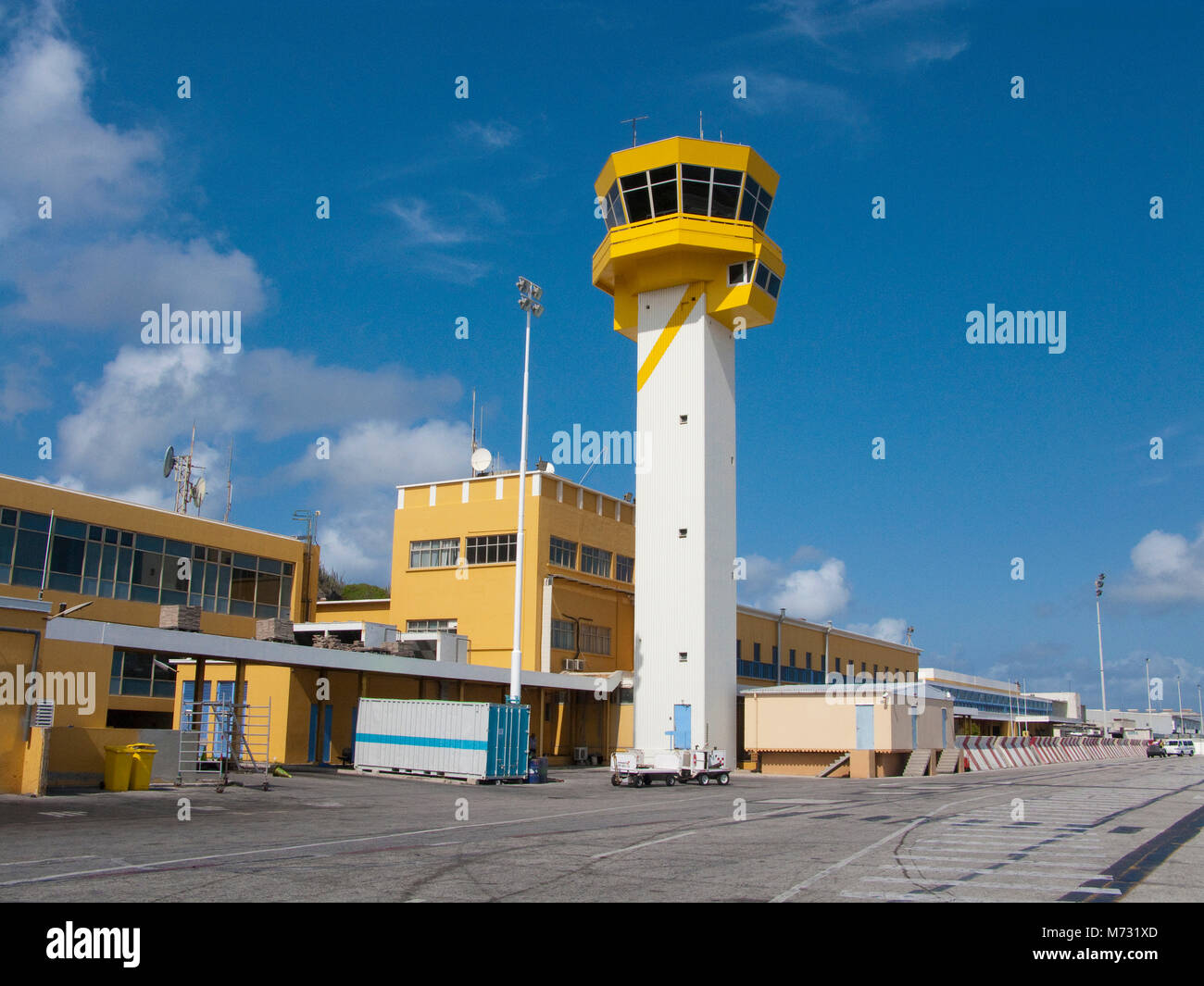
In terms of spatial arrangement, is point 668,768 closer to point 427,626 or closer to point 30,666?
point 427,626

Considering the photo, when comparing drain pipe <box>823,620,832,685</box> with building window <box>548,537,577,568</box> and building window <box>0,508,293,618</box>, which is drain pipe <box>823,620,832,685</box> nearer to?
building window <box>548,537,577,568</box>

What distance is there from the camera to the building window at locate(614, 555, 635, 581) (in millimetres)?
56969

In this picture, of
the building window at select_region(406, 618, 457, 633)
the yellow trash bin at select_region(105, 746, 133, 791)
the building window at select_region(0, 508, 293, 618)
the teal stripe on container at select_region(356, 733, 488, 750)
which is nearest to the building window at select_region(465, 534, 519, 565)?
the building window at select_region(406, 618, 457, 633)

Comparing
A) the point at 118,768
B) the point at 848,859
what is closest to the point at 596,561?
the point at 118,768

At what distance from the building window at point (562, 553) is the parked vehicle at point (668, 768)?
15.0 m

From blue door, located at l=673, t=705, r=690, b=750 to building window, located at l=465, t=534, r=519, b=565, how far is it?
11224 millimetres

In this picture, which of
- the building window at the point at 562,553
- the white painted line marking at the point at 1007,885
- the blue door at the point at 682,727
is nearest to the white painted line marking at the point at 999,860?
the white painted line marking at the point at 1007,885

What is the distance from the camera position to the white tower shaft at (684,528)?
45.3 metres

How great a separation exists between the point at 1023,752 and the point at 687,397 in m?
34.9

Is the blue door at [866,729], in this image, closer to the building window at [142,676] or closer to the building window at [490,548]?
the building window at [490,548]

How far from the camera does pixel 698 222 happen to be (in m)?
46.9
